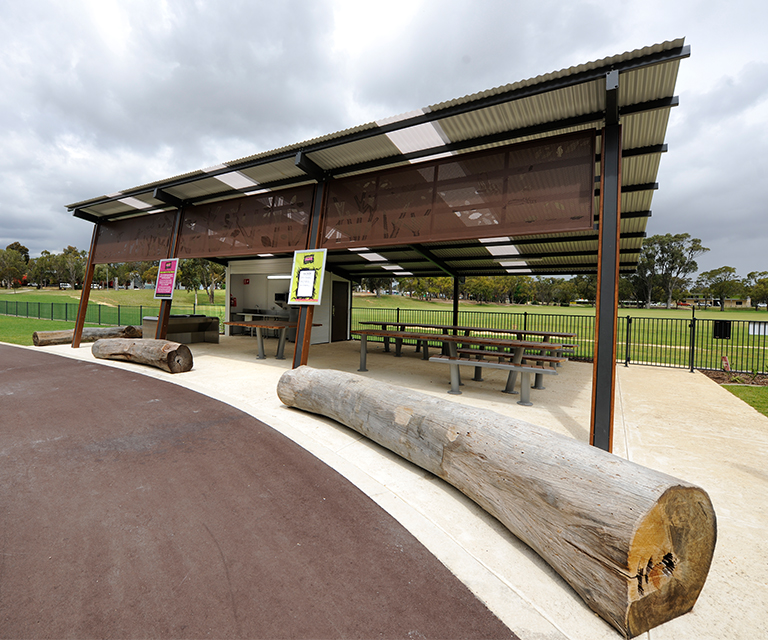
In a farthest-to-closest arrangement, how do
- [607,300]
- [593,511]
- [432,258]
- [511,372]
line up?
[432,258] → [511,372] → [607,300] → [593,511]

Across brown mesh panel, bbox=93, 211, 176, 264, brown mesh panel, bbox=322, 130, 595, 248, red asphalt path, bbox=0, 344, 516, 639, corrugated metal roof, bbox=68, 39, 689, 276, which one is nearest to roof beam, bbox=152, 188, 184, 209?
corrugated metal roof, bbox=68, 39, 689, 276

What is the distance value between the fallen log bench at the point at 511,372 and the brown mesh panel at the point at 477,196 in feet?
7.38

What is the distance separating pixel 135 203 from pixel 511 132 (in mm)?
9924

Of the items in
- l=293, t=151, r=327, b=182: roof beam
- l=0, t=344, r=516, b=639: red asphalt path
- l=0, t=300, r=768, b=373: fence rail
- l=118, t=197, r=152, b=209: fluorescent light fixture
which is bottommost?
l=0, t=344, r=516, b=639: red asphalt path

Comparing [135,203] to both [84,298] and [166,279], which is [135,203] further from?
[84,298]

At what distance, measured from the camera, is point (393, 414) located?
3.79m

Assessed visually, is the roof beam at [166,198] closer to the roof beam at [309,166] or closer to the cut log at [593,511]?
the roof beam at [309,166]

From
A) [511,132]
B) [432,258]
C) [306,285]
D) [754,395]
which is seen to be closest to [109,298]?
[432,258]

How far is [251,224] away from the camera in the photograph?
321 inches

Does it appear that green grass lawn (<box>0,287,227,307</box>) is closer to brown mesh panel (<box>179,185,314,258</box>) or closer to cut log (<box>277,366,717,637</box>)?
brown mesh panel (<box>179,185,314,258</box>)

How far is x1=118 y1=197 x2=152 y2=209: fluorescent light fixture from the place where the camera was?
32.6 ft

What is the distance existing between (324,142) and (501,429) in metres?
5.48

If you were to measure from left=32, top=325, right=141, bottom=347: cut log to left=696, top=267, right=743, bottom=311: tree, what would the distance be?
10031 cm

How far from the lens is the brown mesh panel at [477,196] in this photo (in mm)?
4621
